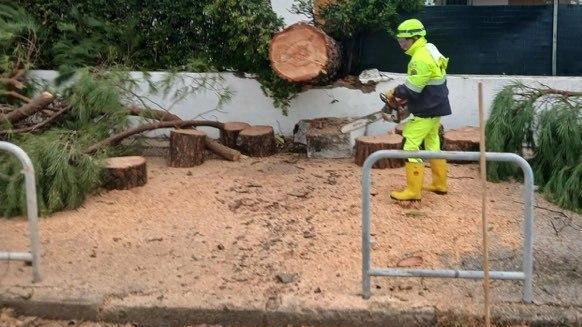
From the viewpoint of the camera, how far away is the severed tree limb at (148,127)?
25.1ft

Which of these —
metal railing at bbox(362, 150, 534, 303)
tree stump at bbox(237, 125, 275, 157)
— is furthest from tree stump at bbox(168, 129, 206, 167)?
metal railing at bbox(362, 150, 534, 303)

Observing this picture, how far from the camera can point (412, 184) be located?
699 centimetres

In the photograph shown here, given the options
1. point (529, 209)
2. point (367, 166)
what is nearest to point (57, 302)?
point (367, 166)

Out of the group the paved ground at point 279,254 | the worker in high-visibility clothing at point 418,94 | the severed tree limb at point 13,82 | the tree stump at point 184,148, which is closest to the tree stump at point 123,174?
the paved ground at point 279,254

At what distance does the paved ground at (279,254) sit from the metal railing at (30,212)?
0.55ft

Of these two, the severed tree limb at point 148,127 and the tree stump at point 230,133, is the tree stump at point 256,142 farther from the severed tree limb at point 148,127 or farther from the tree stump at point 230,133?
the severed tree limb at point 148,127

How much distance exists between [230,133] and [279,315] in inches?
174

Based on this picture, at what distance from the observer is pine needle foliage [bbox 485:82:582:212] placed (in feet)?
24.2

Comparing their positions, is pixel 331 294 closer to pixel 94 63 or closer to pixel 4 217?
pixel 4 217

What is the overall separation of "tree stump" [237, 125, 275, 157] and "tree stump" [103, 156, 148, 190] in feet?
5.28

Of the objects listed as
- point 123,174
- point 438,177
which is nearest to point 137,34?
point 123,174

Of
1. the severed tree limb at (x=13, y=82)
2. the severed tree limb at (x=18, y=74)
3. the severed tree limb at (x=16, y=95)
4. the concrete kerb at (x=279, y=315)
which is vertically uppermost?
the severed tree limb at (x=18, y=74)

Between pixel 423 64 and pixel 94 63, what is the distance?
468 centimetres

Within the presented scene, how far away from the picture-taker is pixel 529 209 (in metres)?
4.83
